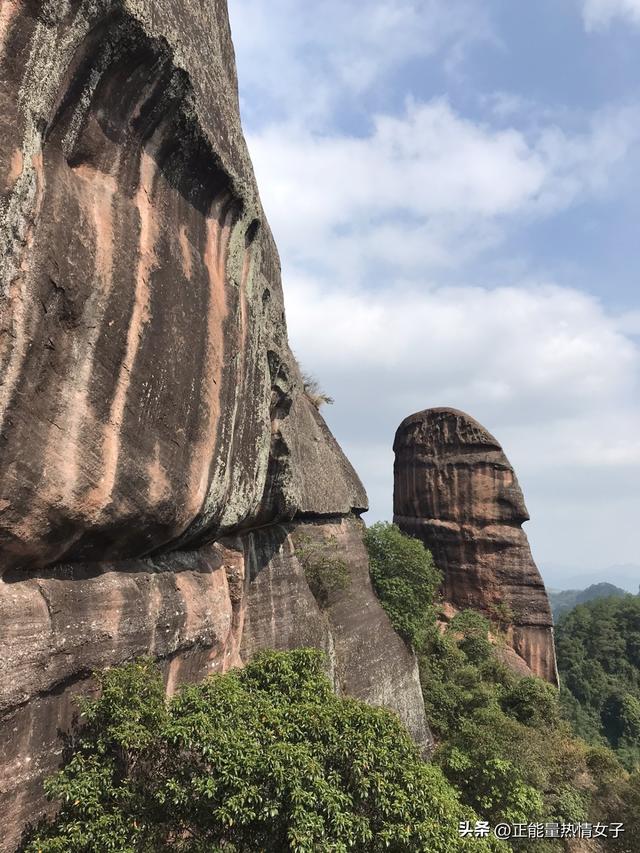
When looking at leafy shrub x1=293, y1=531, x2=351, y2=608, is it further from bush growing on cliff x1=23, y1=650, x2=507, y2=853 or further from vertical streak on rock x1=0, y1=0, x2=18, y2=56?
vertical streak on rock x1=0, y1=0, x2=18, y2=56

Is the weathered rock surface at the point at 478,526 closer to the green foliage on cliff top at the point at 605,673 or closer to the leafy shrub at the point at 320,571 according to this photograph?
the green foliage on cliff top at the point at 605,673

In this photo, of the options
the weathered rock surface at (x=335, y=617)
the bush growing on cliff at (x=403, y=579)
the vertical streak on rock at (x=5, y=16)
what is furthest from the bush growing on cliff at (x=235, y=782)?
the bush growing on cliff at (x=403, y=579)

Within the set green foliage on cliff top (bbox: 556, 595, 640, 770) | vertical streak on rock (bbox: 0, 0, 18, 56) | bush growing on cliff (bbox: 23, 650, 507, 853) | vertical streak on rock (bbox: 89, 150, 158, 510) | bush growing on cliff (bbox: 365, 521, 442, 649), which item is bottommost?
green foliage on cliff top (bbox: 556, 595, 640, 770)

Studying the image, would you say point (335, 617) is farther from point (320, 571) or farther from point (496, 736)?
point (496, 736)

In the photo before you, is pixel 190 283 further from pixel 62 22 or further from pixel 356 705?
pixel 356 705

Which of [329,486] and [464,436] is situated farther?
[464,436]

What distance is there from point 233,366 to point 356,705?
19.0 feet

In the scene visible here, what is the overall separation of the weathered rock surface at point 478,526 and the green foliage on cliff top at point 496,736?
11.0 feet

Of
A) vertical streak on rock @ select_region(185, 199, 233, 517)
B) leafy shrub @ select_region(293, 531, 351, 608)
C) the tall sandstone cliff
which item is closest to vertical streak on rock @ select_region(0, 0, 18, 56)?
the tall sandstone cliff

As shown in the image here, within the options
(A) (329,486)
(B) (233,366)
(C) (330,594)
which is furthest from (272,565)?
(B) (233,366)

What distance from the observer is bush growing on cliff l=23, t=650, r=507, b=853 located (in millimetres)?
5586

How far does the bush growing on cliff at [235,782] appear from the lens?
18.3ft

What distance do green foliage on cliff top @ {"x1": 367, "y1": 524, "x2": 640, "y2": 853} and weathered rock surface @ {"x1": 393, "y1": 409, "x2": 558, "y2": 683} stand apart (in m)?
3.35

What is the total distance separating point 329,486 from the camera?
18766mm
